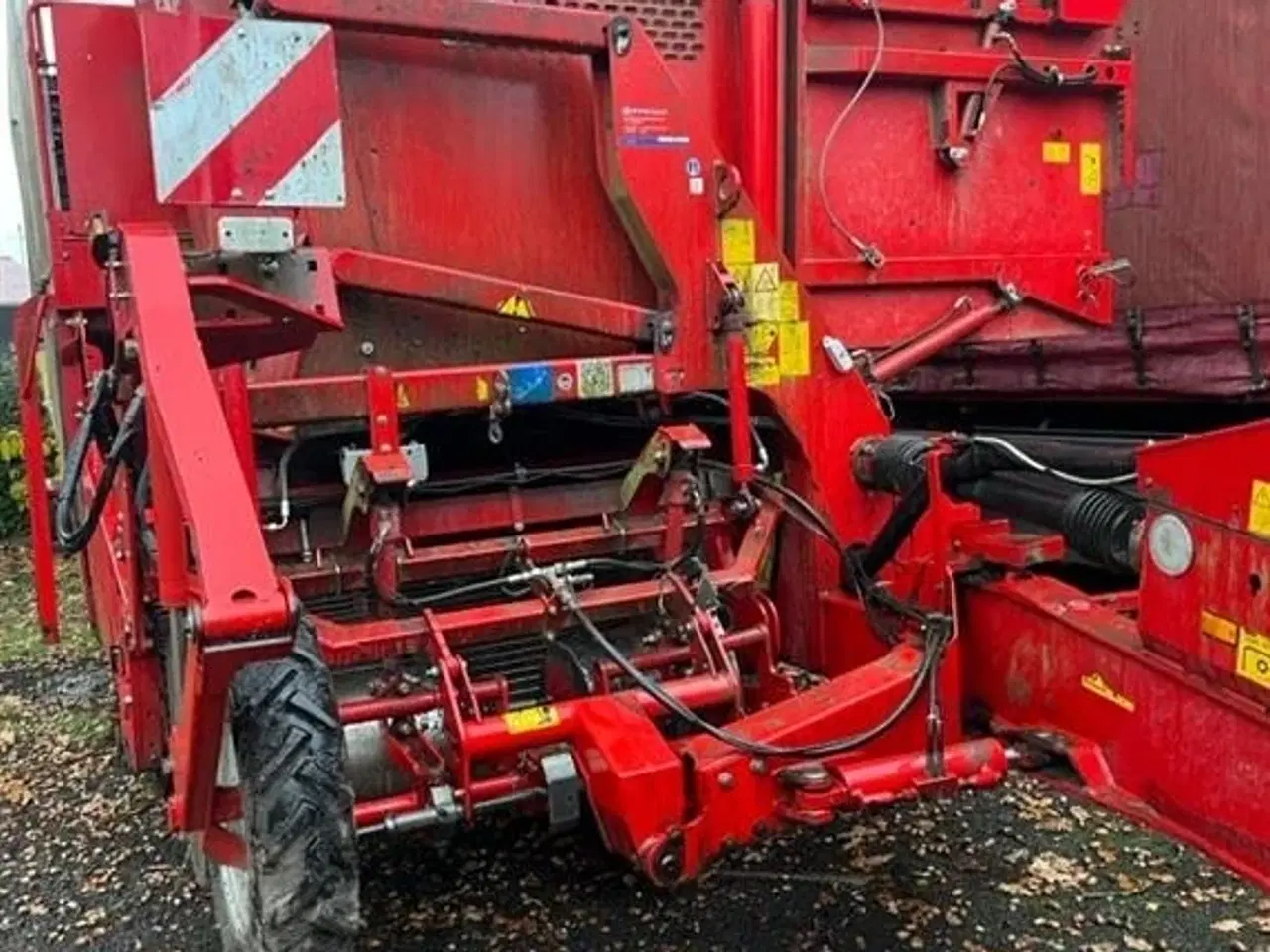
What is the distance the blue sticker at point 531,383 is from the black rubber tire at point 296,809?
88 centimetres

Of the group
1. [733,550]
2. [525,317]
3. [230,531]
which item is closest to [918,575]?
[733,550]

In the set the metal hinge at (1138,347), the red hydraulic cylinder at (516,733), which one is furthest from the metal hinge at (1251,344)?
the red hydraulic cylinder at (516,733)

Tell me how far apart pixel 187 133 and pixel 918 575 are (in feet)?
5.62

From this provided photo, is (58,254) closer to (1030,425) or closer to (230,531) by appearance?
(230,531)

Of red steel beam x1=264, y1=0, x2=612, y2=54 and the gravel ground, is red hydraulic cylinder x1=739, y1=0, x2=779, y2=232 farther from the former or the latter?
the gravel ground

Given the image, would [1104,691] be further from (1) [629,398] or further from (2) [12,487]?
(2) [12,487]

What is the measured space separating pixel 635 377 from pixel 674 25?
891 millimetres

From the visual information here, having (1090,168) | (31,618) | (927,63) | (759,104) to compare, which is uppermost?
(927,63)

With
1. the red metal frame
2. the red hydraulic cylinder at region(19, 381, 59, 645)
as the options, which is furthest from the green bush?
A: the red hydraulic cylinder at region(19, 381, 59, 645)

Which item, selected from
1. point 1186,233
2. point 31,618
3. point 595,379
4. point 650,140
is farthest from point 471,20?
point 31,618

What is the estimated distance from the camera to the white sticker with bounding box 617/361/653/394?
2.91 m

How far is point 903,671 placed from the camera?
259 centimetres

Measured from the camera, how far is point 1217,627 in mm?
1941

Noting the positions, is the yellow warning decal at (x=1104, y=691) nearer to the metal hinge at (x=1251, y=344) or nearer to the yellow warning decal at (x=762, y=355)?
the yellow warning decal at (x=762, y=355)
